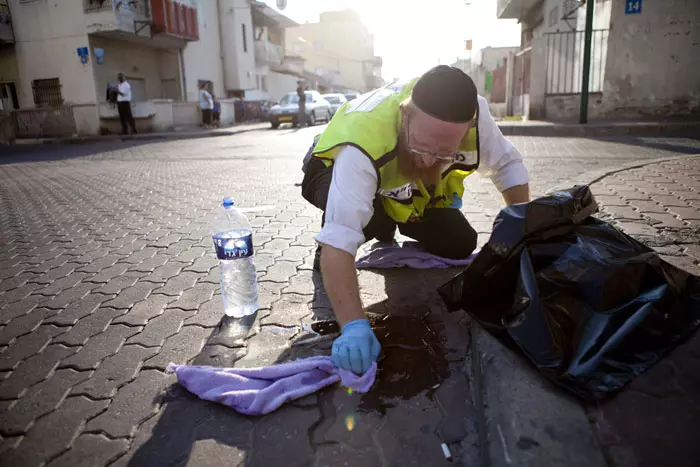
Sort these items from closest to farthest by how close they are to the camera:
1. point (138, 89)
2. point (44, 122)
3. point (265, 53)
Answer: point (44, 122), point (138, 89), point (265, 53)

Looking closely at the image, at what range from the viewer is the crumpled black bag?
5.21 ft

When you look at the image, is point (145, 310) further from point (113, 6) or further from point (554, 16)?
point (113, 6)

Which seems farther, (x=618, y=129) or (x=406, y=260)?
(x=618, y=129)

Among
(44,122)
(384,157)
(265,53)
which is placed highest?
(265,53)

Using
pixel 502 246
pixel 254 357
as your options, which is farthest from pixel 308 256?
pixel 502 246

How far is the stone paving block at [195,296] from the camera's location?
262 centimetres

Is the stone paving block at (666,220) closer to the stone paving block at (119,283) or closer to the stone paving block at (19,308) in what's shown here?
the stone paving block at (119,283)

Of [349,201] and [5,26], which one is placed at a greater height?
[5,26]

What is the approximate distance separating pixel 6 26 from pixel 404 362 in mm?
23162

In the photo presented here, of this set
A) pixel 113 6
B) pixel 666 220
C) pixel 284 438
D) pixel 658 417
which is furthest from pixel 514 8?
pixel 284 438

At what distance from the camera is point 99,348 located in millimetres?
2168

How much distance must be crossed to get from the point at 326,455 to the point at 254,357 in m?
0.68

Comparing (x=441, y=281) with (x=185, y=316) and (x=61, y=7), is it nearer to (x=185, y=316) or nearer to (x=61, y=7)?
(x=185, y=316)

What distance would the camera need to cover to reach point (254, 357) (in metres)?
2.06
